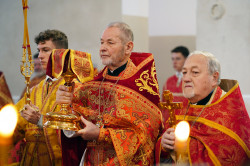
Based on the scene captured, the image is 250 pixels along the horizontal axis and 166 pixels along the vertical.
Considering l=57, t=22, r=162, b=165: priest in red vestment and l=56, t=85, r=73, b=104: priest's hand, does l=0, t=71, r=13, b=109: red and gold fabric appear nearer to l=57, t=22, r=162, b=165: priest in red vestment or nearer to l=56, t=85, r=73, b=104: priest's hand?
l=57, t=22, r=162, b=165: priest in red vestment

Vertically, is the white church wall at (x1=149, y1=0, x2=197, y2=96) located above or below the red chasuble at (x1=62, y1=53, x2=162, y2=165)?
above

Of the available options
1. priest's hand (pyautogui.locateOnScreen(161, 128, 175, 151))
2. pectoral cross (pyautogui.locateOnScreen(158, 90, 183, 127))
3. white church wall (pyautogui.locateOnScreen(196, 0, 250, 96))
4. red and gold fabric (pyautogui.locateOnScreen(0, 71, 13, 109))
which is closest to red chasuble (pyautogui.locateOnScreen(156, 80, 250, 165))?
priest's hand (pyautogui.locateOnScreen(161, 128, 175, 151))

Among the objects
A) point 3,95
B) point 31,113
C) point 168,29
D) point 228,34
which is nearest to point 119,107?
point 31,113

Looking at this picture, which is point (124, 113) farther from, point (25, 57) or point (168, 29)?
point (168, 29)

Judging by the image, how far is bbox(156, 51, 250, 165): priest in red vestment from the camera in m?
2.92

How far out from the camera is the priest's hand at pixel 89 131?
3.00 meters

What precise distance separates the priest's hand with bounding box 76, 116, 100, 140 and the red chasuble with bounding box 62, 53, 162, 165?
0.16ft

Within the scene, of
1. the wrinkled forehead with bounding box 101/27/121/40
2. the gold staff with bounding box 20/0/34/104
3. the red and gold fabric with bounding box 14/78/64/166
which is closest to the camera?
the gold staff with bounding box 20/0/34/104

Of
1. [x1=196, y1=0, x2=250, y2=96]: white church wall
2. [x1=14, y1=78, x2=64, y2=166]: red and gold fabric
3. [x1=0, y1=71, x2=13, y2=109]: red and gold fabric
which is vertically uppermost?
[x1=196, y1=0, x2=250, y2=96]: white church wall

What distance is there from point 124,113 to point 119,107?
0.27 ft

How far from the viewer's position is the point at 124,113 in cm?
330

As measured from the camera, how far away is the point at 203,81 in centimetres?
315

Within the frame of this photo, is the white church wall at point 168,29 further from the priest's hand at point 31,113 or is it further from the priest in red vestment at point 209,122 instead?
the priest in red vestment at point 209,122

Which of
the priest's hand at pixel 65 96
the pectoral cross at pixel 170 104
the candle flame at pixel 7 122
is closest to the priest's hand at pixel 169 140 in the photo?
the pectoral cross at pixel 170 104
